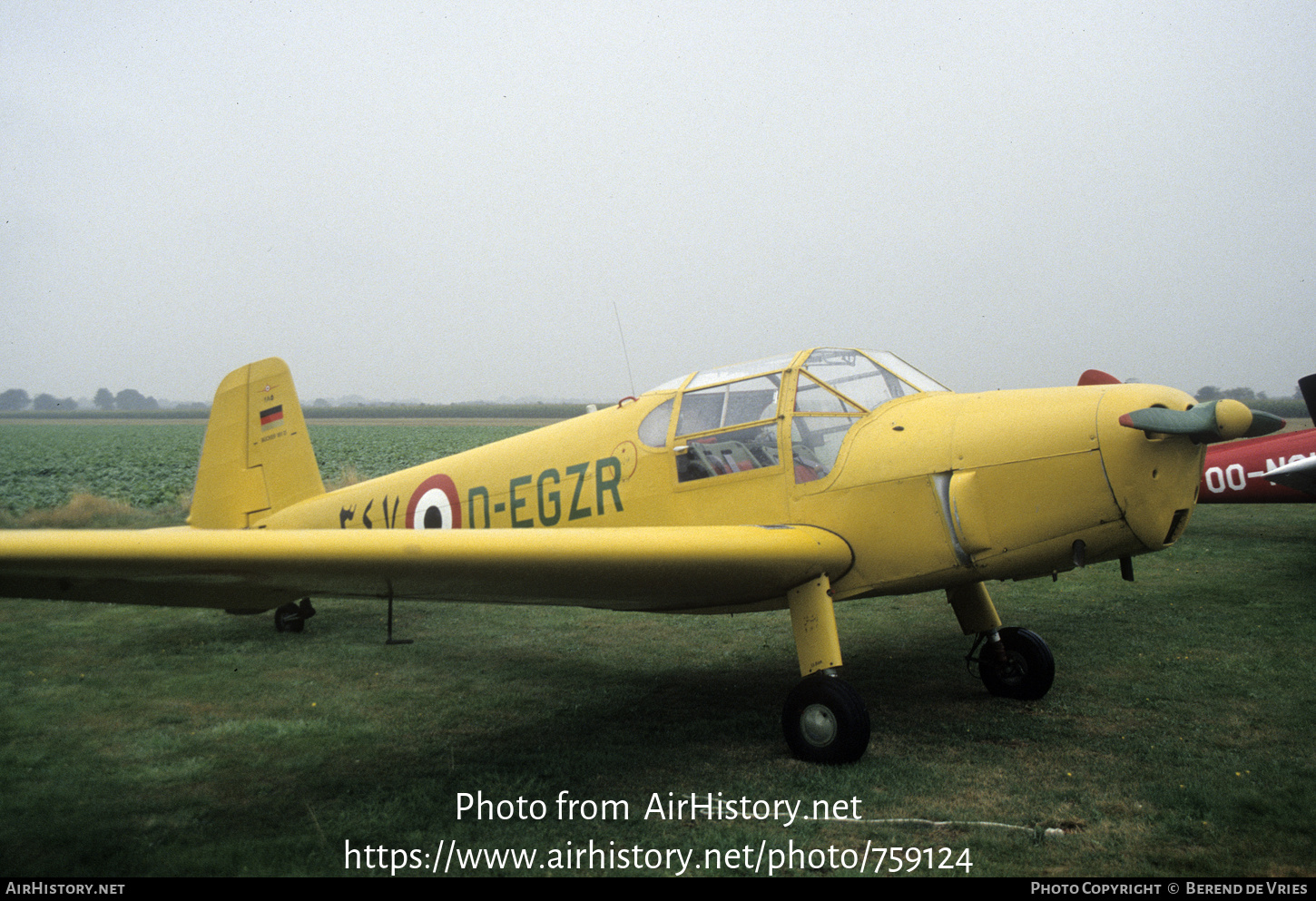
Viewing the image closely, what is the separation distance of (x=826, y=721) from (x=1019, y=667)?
6.04 ft

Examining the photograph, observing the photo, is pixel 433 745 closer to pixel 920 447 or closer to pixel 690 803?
pixel 690 803

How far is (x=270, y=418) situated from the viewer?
23.0 ft

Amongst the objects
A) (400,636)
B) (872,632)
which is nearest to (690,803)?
(872,632)

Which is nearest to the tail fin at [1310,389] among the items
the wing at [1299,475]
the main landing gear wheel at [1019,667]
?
the wing at [1299,475]

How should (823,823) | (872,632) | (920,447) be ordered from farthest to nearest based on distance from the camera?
(872,632)
(920,447)
(823,823)

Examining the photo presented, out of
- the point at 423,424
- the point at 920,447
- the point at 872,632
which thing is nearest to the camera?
the point at 920,447

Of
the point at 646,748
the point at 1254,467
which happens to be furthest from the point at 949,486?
the point at 1254,467

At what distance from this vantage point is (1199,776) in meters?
3.71

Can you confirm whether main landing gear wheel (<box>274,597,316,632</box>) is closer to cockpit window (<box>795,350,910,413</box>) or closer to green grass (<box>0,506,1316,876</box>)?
green grass (<box>0,506,1316,876</box>)

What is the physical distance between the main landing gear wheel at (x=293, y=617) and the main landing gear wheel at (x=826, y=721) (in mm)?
5316

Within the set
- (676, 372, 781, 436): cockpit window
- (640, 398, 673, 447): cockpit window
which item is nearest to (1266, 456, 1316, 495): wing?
(676, 372, 781, 436): cockpit window

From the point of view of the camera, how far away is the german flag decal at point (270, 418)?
275 inches

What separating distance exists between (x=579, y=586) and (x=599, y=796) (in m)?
1.00

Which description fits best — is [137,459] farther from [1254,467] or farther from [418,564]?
[1254,467]
